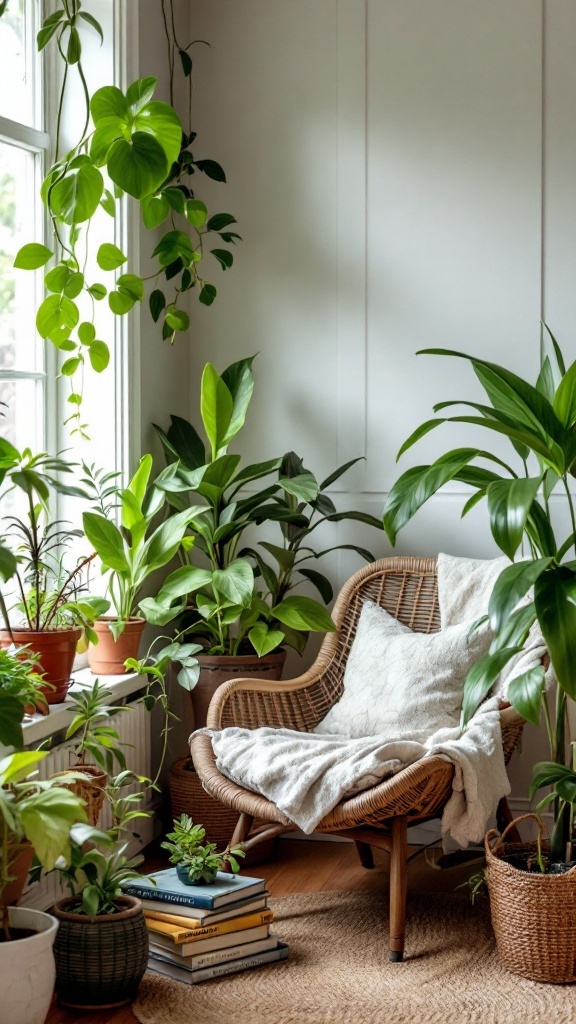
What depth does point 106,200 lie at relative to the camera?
3.02 m

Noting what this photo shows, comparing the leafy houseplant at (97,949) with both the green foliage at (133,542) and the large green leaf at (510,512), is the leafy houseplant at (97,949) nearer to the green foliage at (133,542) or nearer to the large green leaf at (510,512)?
the green foliage at (133,542)

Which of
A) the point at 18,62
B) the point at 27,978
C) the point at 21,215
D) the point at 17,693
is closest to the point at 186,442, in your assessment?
the point at 21,215

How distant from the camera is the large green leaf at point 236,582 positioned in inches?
121

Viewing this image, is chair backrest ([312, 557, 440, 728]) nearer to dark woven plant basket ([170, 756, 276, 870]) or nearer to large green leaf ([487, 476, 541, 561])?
dark woven plant basket ([170, 756, 276, 870])

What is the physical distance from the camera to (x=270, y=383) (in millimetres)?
3801

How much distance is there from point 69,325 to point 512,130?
1.57 meters

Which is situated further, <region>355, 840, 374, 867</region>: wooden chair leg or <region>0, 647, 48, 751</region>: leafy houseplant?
<region>355, 840, 374, 867</region>: wooden chair leg

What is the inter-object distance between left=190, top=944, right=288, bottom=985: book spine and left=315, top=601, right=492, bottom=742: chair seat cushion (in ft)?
2.13

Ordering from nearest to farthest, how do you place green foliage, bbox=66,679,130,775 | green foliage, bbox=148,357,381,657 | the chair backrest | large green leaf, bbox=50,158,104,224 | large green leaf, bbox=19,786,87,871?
large green leaf, bbox=19,786,87,871 < green foliage, bbox=66,679,130,775 < large green leaf, bbox=50,158,104,224 < green foliage, bbox=148,357,381,657 < the chair backrest

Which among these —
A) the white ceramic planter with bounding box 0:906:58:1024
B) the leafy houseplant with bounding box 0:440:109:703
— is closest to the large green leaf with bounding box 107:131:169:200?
the leafy houseplant with bounding box 0:440:109:703

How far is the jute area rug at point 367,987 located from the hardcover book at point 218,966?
2 centimetres

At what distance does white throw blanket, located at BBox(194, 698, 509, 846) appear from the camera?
260cm

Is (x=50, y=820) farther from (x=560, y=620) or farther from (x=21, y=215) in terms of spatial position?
(x=21, y=215)

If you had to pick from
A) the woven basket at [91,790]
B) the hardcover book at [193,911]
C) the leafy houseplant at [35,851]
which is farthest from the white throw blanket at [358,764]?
the leafy houseplant at [35,851]
